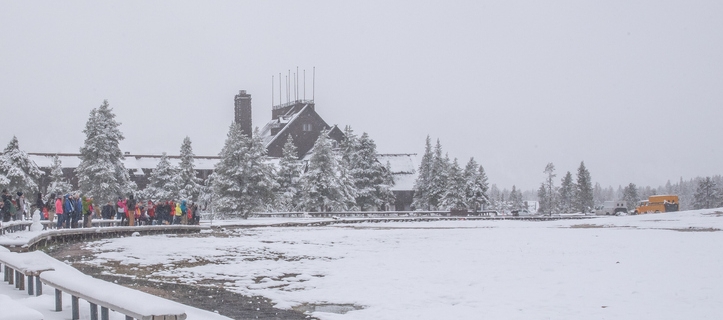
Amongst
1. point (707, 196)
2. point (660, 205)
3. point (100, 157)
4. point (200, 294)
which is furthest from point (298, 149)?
point (200, 294)

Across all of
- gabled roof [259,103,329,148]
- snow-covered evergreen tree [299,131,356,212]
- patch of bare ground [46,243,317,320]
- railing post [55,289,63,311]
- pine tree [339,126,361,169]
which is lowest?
patch of bare ground [46,243,317,320]

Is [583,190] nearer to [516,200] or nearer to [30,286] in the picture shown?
[516,200]

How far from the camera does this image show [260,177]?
5419 cm

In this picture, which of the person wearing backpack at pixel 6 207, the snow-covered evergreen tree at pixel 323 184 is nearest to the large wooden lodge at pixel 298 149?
the snow-covered evergreen tree at pixel 323 184

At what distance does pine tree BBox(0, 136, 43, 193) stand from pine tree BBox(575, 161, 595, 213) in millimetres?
85797

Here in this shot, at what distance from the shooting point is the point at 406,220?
53.7m

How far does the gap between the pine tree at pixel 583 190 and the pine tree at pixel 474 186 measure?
30330 mm

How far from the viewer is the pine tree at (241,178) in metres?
53.2

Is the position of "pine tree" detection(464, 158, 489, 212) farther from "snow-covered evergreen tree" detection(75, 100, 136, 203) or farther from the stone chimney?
"snow-covered evergreen tree" detection(75, 100, 136, 203)

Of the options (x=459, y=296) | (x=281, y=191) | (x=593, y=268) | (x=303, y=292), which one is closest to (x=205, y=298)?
(x=303, y=292)

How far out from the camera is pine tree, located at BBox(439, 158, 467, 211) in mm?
76250

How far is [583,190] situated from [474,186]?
127 ft

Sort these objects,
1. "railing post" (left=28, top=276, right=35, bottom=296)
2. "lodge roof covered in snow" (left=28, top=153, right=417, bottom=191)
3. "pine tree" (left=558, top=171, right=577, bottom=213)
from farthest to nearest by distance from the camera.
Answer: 1. "pine tree" (left=558, top=171, right=577, bottom=213)
2. "lodge roof covered in snow" (left=28, top=153, right=417, bottom=191)
3. "railing post" (left=28, top=276, right=35, bottom=296)

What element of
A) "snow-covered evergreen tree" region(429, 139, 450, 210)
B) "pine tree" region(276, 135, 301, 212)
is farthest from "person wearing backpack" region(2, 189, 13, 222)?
"snow-covered evergreen tree" region(429, 139, 450, 210)
